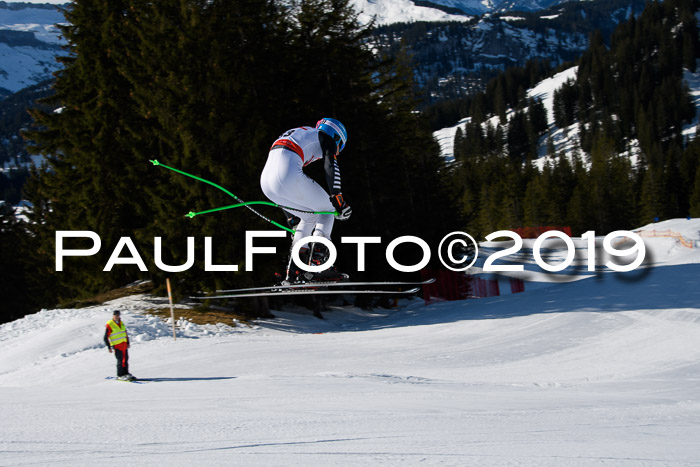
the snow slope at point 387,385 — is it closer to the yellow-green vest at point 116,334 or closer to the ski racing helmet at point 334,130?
the yellow-green vest at point 116,334

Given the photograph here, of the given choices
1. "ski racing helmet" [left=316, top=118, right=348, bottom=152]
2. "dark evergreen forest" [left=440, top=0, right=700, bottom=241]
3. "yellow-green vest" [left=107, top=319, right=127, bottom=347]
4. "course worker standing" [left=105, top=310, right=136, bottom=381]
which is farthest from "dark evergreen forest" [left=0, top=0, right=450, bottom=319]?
"ski racing helmet" [left=316, top=118, right=348, bottom=152]

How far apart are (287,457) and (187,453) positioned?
0.84 meters

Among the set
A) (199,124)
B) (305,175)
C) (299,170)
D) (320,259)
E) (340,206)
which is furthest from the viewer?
(199,124)

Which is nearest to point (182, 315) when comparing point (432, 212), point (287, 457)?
point (432, 212)

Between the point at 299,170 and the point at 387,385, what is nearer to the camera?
the point at 299,170

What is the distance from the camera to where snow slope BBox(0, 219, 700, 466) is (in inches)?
208

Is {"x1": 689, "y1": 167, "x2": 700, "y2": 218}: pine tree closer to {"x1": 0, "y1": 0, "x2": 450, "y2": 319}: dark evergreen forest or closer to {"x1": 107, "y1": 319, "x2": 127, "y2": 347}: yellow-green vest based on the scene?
{"x1": 0, "y1": 0, "x2": 450, "y2": 319}: dark evergreen forest

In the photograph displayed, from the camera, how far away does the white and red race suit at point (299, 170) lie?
8.33 meters

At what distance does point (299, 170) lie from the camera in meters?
8.52

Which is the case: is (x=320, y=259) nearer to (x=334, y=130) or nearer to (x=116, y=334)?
(x=334, y=130)

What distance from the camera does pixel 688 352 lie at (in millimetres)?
14969

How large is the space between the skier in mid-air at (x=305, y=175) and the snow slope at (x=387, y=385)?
8.81 feet

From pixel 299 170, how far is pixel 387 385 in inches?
167

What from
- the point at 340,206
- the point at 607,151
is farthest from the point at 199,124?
the point at 607,151
